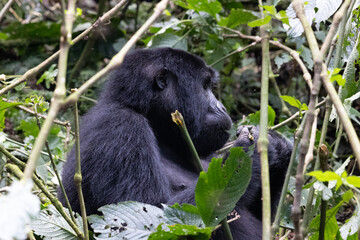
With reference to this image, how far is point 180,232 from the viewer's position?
5.55 ft

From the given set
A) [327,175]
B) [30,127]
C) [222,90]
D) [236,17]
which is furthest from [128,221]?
[222,90]

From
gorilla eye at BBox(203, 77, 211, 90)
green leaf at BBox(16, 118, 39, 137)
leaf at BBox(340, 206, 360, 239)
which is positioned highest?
green leaf at BBox(16, 118, 39, 137)

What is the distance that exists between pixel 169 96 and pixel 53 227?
1096 millimetres

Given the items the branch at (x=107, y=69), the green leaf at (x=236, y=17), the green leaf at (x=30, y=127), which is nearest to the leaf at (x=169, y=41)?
the green leaf at (x=236, y=17)

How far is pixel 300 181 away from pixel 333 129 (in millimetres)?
3443

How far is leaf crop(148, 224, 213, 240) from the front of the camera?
167 centimetres

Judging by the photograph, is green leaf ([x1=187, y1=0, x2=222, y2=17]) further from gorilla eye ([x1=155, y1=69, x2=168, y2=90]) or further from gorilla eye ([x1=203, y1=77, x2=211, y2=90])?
gorilla eye ([x1=155, y1=69, x2=168, y2=90])

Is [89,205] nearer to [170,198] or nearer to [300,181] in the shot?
[170,198]

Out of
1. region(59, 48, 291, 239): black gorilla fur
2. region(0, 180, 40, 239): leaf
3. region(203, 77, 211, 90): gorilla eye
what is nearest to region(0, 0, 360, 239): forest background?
region(0, 180, 40, 239): leaf

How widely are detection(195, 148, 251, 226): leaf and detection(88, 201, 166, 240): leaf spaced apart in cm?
24

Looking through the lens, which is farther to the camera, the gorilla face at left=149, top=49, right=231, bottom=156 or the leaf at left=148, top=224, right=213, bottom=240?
the gorilla face at left=149, top=49, right=231, bottom=156

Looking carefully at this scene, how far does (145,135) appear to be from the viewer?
2.53 metres

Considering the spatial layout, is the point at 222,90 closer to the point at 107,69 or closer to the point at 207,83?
the point at 207,83

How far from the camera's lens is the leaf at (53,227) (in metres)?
2.02
